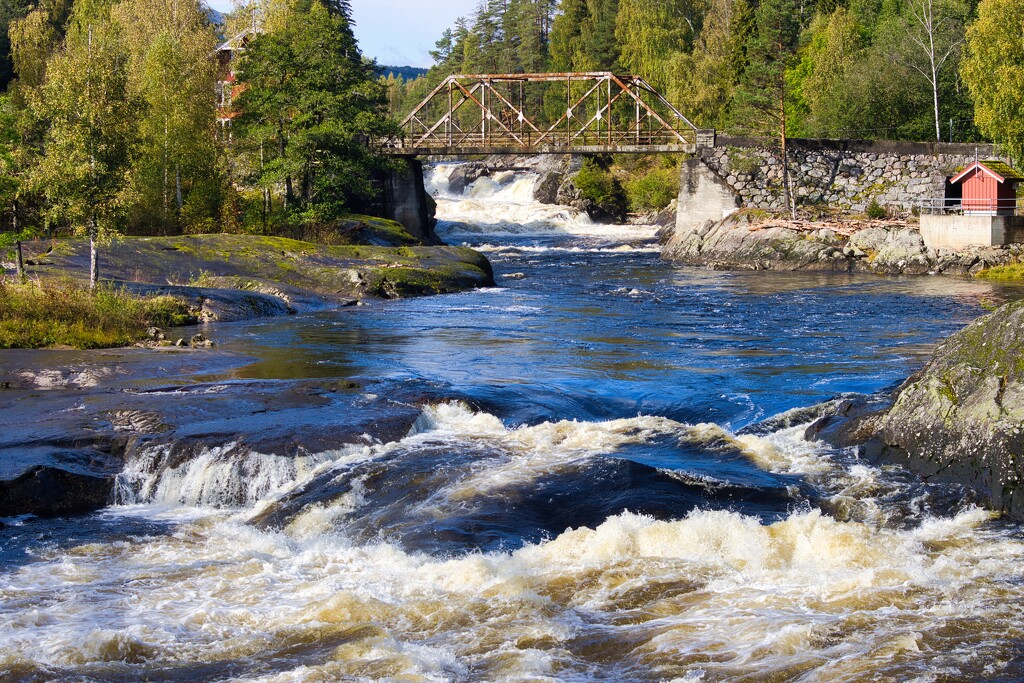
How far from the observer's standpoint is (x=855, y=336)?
25719mm

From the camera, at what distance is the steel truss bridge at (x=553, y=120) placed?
53531 millimetres

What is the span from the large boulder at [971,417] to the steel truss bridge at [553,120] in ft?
125

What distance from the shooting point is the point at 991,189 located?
41844 millimetres

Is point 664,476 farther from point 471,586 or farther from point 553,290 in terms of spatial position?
point 553,290

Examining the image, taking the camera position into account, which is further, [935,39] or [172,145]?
[935,39]

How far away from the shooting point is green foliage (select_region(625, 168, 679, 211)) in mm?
71750

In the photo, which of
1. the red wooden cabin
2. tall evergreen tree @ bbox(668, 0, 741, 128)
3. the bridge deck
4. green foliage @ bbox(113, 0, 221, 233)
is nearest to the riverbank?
green foliage @ bbox(113, 0, 221, 233)

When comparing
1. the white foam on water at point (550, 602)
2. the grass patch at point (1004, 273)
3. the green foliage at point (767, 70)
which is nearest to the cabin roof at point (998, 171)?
the grass patch at point (1004, 273)

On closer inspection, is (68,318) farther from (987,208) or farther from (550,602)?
(987,208)

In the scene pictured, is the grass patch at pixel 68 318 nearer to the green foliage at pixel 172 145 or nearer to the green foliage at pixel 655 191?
the green foliage at pixel 172 145

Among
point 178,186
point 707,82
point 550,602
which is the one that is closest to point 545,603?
point 550,602

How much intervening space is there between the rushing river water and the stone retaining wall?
29.8 meters

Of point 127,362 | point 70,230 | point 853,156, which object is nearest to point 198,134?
point 70,230

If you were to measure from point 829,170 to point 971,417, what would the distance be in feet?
130
